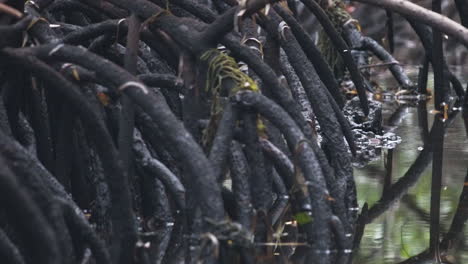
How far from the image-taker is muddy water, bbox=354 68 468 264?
6.36 m

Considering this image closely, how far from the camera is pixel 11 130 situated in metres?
5.73

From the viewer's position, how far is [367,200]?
756 cm

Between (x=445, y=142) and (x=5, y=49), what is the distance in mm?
4983

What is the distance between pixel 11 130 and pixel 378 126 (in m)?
4.80

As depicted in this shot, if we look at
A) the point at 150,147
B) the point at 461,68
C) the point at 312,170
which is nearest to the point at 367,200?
the point at 150,147

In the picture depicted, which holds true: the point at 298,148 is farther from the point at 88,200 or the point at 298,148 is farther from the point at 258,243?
the point at 88,200

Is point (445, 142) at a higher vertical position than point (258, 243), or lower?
lower

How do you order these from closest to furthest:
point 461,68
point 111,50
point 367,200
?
point 111,50 → point 367,200 → point 461,68

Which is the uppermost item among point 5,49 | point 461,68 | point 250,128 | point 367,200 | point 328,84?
point 5,49

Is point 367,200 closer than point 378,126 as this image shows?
Yes

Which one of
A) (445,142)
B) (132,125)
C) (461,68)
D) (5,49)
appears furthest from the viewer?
(461,68)

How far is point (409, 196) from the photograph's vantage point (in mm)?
7660

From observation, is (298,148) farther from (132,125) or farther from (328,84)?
(328,84)

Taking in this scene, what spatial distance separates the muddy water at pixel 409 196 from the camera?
636 cm
